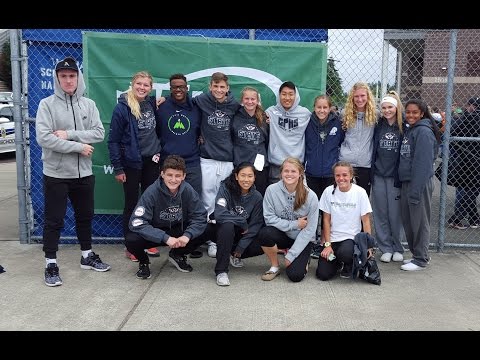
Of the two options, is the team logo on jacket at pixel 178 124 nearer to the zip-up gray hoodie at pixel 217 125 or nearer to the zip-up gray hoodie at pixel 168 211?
the zip-up gray hoodie at pixel 217 125

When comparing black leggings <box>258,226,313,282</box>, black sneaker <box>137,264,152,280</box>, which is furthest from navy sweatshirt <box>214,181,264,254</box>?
black sneaker <box>137,264,152,280</box>

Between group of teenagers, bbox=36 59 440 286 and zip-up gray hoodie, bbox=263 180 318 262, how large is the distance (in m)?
0.01

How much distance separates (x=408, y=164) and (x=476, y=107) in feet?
6.96

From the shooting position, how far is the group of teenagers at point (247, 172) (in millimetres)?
4434

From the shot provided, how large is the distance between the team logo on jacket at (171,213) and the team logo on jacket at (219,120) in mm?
1014

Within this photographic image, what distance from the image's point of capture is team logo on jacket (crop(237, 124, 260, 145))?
197 inches

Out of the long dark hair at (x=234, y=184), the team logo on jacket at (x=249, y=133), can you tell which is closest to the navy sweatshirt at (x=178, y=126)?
the team logo on jacket at (x=249, y=133)

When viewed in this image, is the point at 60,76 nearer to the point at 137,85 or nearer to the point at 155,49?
the point at 137,85

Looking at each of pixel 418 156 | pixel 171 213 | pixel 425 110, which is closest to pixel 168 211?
pixel 171 213

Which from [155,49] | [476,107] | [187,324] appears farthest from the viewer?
[476,107]

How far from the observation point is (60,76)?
430cm

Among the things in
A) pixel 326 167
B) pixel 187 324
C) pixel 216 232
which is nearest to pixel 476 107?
pixel 326 167

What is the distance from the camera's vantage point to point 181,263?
4.82 metres

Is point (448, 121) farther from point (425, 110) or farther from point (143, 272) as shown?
point (143, 272)
